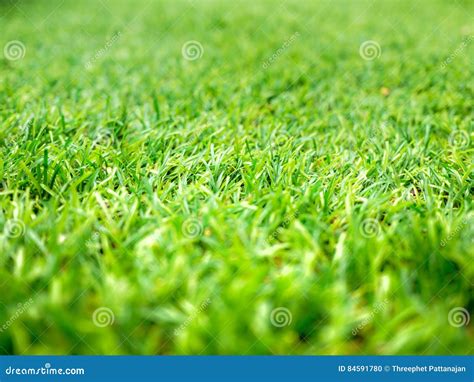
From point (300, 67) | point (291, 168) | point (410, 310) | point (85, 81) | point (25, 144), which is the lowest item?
point (410, 310)

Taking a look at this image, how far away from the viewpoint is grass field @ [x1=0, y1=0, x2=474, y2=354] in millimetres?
1638

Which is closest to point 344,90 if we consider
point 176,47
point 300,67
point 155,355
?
point 300,67

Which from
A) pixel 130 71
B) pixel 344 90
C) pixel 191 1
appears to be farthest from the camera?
pixel 191 1

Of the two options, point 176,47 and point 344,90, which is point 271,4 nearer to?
point 176,47

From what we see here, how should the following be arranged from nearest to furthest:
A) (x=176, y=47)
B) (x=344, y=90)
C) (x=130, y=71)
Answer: (x=344, y=90), (x=130, y=71), (x=176, y=47)

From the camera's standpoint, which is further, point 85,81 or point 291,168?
point 85,81

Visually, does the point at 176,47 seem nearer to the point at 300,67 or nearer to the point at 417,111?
the point at 300,67

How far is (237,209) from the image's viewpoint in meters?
2.12

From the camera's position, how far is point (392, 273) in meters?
1.81

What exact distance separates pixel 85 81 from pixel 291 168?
103 inches

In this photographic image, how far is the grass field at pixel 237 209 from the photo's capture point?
1.64 m

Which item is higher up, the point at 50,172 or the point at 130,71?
the point at 130,71

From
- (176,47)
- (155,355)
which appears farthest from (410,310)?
(176,47)

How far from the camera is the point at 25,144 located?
272 centimetres
